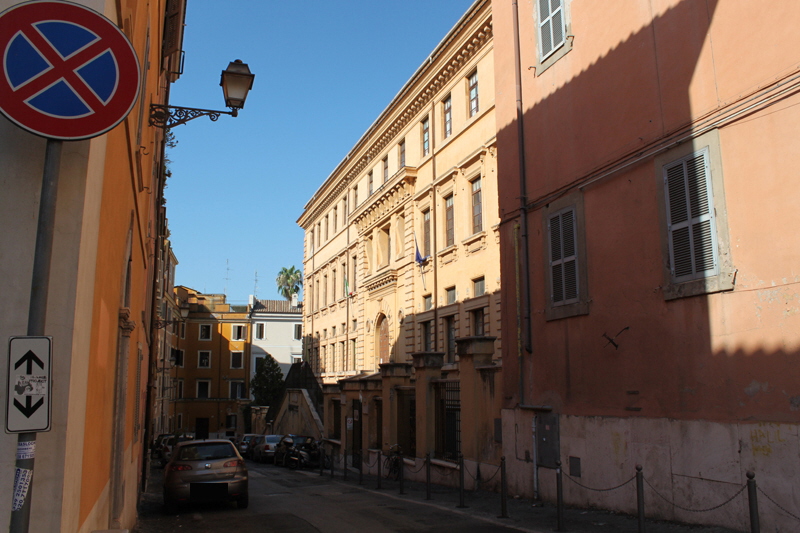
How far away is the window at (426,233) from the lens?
26.9 m

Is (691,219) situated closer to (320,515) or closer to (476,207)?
(320,515)

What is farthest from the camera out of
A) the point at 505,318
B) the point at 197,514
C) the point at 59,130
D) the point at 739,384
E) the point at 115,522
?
the point at 505,318

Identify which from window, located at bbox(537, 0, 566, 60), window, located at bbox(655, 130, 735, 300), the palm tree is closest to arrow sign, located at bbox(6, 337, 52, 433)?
window, located at bbox(655, 130, 735, 300)

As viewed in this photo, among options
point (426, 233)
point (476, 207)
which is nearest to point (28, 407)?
point (476, 207)

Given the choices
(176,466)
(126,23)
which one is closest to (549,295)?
(176,466)

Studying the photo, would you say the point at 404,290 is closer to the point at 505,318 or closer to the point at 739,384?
the point at 505,318

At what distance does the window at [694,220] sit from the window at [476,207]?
40.4 feet

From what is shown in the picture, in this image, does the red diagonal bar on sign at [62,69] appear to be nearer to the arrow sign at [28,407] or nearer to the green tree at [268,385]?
the arrow sign at [28,407]

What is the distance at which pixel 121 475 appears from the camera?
8.34 m

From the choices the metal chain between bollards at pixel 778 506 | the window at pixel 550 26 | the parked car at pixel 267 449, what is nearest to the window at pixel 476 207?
the window at pixel 550 26

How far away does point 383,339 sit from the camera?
105 ft

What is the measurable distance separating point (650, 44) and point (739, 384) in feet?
18.8

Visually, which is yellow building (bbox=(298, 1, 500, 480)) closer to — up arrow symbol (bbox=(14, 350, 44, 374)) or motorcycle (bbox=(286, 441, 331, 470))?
motorcycle (bbox=(286, 441, 331, 470))

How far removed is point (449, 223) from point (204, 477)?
14.6 meters
